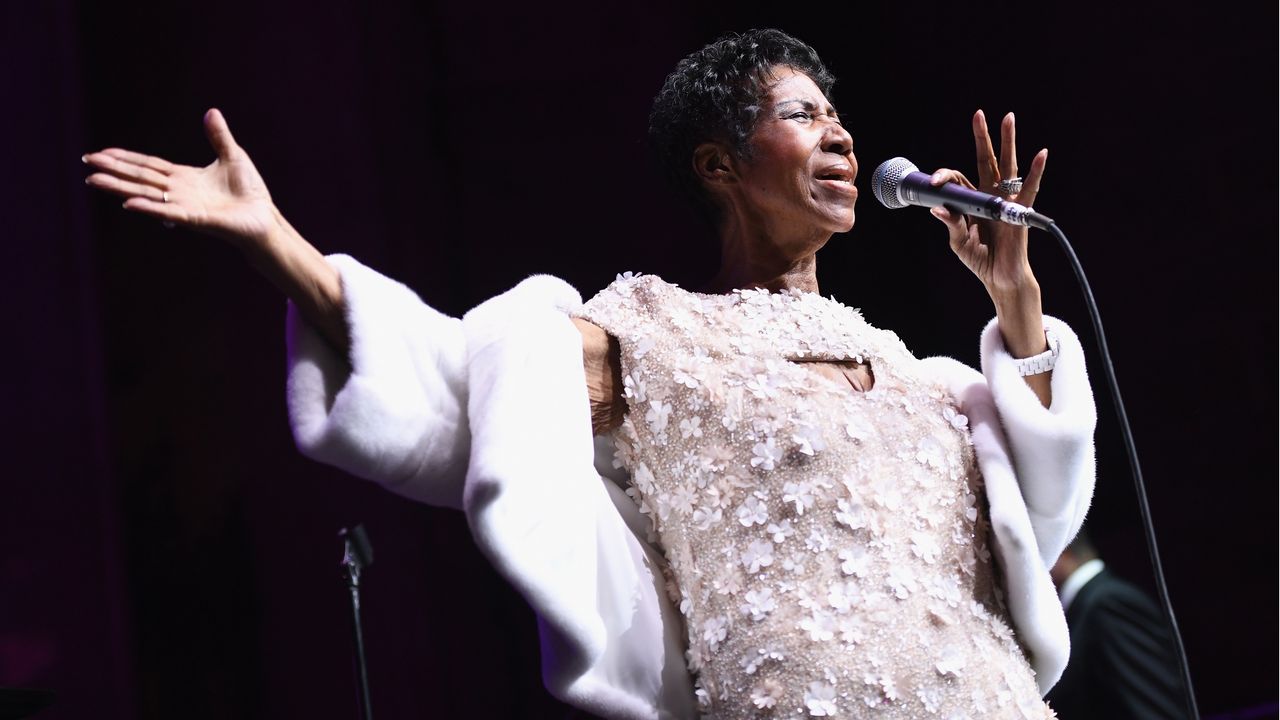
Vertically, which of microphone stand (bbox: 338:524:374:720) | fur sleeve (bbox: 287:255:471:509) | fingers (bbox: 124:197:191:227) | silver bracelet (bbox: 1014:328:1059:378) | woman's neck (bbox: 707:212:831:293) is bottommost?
microphone stand (bbox: 338:524:374:720)

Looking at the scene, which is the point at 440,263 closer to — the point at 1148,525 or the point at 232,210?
the point at 232,210

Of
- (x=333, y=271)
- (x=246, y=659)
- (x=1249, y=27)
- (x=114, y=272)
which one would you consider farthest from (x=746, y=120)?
(x=1249, y=27)

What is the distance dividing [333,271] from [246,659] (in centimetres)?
151

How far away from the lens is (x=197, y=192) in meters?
1.11

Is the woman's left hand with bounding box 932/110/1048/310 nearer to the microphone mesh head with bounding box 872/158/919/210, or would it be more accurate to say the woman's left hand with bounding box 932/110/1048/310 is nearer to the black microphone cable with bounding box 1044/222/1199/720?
the microphone mesh head with bounding box 872/158/919/210

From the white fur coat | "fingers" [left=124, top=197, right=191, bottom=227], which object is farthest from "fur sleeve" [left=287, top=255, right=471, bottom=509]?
"fingers" [left=124, top=197, right=191, bottom=227]

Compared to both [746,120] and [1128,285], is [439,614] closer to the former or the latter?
[746,120]

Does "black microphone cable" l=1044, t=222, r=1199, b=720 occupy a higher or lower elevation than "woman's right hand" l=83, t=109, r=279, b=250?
lower

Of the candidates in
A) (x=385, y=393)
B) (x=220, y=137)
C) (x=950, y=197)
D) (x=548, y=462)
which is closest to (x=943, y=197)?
(x=950, y=197)

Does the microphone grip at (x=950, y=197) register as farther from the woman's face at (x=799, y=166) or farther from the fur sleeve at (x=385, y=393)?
the fur sleeve at (x=385, y=393)

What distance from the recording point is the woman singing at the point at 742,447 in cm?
115

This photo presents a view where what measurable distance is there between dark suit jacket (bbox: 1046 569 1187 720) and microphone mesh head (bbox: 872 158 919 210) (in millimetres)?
1679

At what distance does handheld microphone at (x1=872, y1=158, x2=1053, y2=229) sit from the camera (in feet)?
4.59

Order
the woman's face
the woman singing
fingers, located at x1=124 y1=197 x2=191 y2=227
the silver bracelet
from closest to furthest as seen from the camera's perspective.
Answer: fingers, located at x1=124 y1=197 x2=191 y2=227 < the woman singing < the silver bracelet < the woman's face
